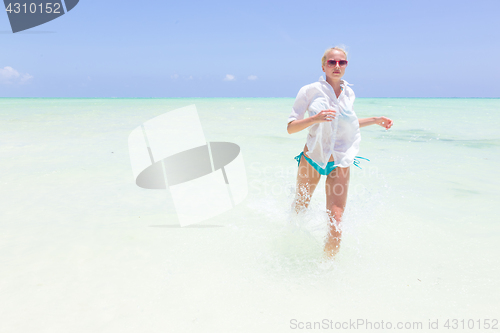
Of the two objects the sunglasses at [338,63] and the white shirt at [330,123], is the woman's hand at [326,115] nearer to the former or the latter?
the white shirt at [330,123]

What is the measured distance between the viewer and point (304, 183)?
102 inches

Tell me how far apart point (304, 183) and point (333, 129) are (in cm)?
52

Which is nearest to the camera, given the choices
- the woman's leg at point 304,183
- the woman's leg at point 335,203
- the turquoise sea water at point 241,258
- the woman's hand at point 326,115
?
the turquoise sea water at point 241,258

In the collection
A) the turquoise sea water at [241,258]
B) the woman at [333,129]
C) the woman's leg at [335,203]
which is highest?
the woman at [333,129]

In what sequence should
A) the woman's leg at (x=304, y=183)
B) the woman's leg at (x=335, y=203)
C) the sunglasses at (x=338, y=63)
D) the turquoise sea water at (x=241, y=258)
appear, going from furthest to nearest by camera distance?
the woman's leg at (x=304, y=183)
the woman's leg at (x=335, y=203)
the sunglasses at (x=338, y=63)
the turquoise sea water at (x=241, y=258)

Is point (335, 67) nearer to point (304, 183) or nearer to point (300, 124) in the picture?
point (300, 124)

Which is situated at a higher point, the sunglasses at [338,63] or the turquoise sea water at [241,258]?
the sunglasses at [338,63]

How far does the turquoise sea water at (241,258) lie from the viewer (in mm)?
1857

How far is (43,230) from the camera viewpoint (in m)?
2.82

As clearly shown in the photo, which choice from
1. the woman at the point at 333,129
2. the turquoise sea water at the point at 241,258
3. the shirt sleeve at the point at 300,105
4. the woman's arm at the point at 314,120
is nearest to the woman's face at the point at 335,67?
the woman at the point at 333,129

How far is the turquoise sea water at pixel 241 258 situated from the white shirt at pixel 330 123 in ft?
2.39

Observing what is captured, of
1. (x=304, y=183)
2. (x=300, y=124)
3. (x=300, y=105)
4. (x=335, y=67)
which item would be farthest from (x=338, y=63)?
(x=304, y=183)

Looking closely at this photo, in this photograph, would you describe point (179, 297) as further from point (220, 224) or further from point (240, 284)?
point (220, 224)

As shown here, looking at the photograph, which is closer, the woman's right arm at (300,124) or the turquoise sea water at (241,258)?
the turquoise sea water at (241,258)
